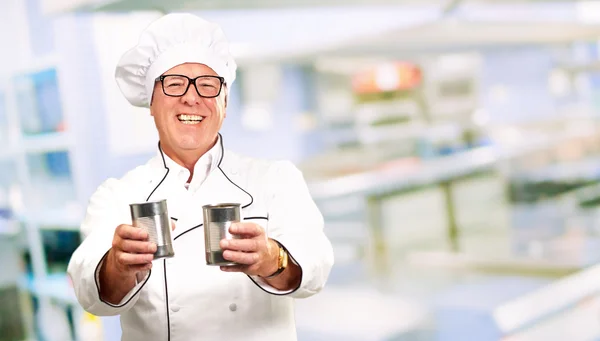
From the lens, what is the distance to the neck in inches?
47.5

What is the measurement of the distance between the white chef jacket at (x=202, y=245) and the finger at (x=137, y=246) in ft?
0.39

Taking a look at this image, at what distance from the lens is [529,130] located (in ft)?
21.8

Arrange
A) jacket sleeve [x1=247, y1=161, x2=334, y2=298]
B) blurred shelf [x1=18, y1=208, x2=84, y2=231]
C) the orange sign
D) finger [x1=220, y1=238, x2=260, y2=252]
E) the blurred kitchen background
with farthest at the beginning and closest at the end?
the orange sign → blurred shelf [x1=18, y1=208, x2=84, y2=231] → the blurred kitchen background → jacket sleeve [x1=247, y1=161, x2=334, y2=298] → finger [x1=220, y1=238, x2=260, y2=252]

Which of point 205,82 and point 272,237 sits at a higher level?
point 205,82

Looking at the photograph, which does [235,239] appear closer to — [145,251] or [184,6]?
[145,251]

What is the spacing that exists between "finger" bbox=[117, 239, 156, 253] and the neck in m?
0.23

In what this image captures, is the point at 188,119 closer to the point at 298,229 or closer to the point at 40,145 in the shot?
the point at 298,229

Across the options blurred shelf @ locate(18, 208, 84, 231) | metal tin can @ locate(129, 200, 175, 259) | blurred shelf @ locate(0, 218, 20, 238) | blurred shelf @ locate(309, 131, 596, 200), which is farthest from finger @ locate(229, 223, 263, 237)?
blurred shelf @ locate(309, 131, 596, 200)

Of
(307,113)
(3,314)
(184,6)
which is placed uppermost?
(184,6)

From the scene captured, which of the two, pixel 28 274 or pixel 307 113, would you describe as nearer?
pixel 28 274

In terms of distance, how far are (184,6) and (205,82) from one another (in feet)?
3.23

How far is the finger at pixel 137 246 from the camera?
1.00m

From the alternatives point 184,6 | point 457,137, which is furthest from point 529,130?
point 184,6

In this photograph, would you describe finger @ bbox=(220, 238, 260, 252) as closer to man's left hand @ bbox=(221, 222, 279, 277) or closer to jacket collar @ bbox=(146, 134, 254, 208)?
man's left hand @ bbox=(221, 222, 279, 277)
